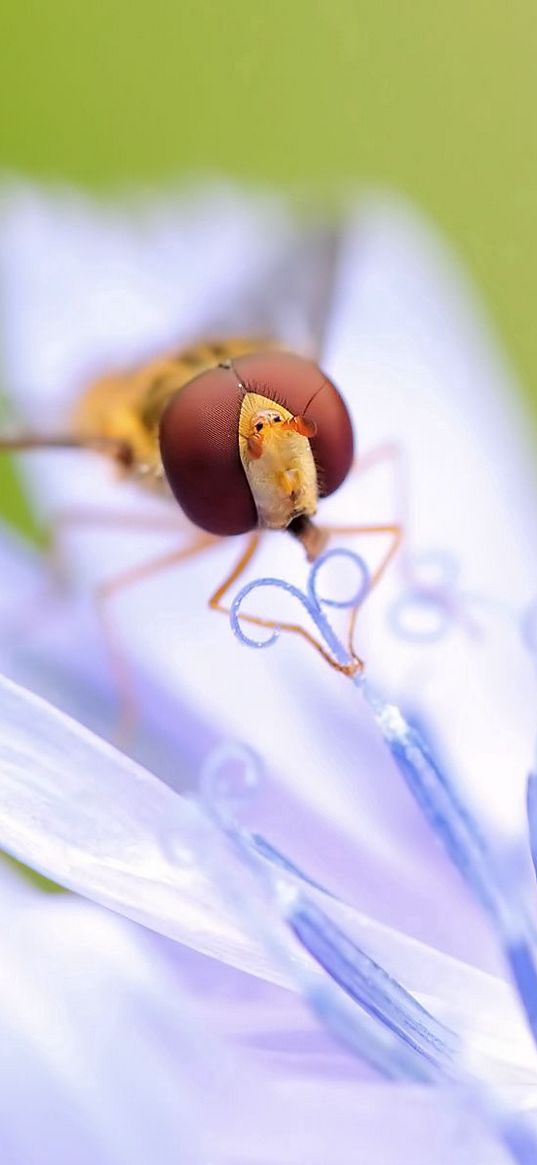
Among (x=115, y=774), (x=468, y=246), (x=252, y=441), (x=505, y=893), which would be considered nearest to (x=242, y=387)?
(x=252, y=441)

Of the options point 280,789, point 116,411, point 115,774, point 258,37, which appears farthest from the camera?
point 258,37

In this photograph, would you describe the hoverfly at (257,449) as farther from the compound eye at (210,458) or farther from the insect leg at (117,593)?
the insect leg at (117,593)

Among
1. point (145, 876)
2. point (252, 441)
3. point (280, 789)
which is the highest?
point (252, 441)

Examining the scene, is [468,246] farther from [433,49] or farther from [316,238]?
[316,238]

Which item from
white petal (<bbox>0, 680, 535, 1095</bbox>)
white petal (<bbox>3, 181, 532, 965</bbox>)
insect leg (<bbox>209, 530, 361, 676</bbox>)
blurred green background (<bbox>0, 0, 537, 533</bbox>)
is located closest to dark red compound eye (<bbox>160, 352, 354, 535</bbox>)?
insect leg (<bbox>209, 530, 361, 676</bbox>)

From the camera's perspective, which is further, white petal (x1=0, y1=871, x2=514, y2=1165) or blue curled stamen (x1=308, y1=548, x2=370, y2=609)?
blue curled stamen (x1=308, y1=548, x2=370, y2=609)

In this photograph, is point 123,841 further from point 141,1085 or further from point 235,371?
point 235,371

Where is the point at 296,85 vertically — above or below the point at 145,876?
above

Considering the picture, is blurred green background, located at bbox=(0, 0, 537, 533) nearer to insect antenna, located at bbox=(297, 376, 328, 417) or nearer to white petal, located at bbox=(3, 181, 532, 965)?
white petal, located at bbox=(3, 181, 532, 965)
